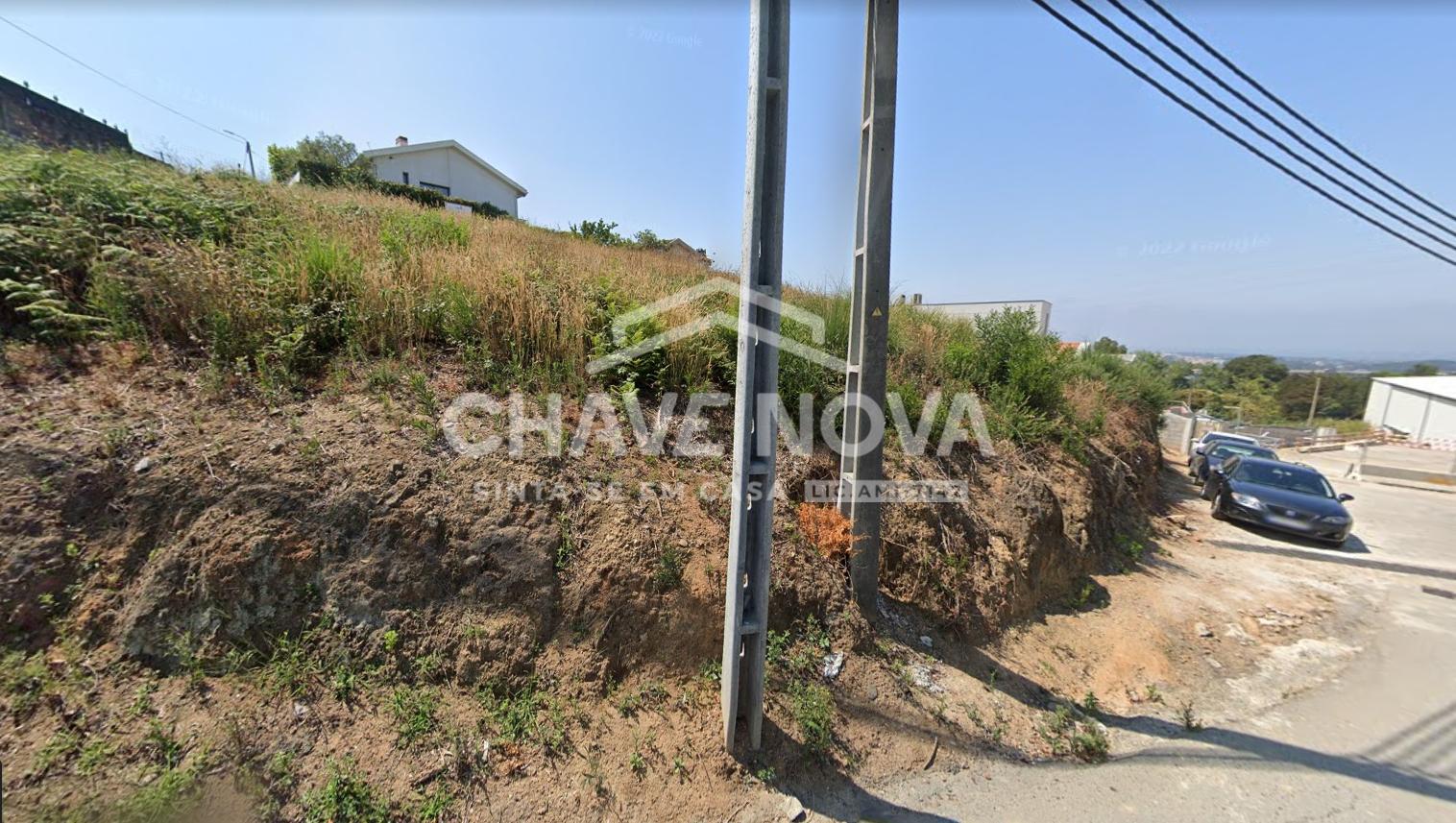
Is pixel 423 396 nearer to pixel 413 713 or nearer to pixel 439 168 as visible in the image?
pixel 413 713

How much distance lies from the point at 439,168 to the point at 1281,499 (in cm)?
3157

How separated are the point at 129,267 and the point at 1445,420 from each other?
61.6 m

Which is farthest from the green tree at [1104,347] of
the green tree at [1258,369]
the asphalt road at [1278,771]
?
the green tree at [1258,369]

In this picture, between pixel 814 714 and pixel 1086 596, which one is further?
pixel 1086 596

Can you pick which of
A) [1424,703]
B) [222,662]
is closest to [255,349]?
[222,662]

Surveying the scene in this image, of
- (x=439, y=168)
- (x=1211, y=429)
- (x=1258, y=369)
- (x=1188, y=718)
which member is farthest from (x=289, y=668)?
(x=1258, y=369)

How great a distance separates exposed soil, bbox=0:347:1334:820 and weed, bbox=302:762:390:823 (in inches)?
1.5

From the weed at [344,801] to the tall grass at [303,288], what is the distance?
2.54 meters

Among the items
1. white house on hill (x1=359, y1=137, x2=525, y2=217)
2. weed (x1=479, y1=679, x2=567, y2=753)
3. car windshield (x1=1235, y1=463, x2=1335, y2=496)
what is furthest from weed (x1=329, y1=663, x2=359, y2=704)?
white house on hill (x1=359, y1=137, x2=525, y2=217)

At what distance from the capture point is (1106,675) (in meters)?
4.14

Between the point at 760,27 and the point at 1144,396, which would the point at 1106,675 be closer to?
the point at 760,27

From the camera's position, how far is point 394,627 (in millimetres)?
2826

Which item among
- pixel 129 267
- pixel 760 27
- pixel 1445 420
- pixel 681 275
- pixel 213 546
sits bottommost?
pixel 1445 420

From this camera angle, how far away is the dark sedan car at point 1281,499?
7.63 meters
